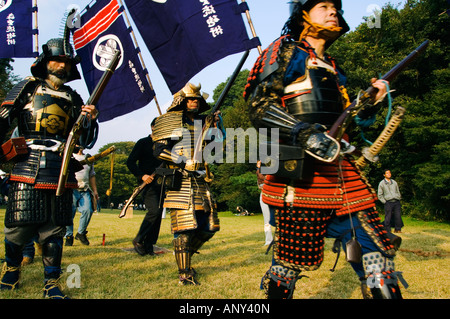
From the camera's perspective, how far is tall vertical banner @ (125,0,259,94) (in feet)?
15.9

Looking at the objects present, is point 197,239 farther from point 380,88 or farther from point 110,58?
point 110,58

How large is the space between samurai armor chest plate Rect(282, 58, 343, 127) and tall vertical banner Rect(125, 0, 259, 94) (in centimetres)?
211

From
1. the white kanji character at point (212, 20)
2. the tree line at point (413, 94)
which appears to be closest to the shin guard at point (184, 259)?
the white kanji character at point (212, 20)

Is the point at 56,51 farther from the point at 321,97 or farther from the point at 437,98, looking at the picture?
the point at 437,98

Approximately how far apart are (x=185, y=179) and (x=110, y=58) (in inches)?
128

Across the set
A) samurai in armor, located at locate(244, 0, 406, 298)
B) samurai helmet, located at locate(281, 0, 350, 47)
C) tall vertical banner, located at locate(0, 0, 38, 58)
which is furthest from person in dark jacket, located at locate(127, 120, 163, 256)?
samurai in armor, located at locate(244, 0, 406, 298)

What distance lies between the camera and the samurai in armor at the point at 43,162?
355 cm

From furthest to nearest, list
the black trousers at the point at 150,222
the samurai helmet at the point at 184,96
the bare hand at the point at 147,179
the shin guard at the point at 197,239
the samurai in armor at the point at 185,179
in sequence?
the black trousers at the point at 150,222
the bare hand at the point at 147,179
the samurai helmet at the point at 184,96
the shin guard at the point at 197,239
the samurai in armor at the point at 185,179

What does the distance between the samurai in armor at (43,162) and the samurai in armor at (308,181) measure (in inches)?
90.2

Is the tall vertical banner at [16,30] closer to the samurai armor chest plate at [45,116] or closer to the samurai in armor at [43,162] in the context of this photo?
the samurai in armor at [43,162]

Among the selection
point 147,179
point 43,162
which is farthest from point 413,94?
point 43,162

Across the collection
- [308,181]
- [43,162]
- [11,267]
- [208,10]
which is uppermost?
[208,10]

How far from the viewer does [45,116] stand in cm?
375
